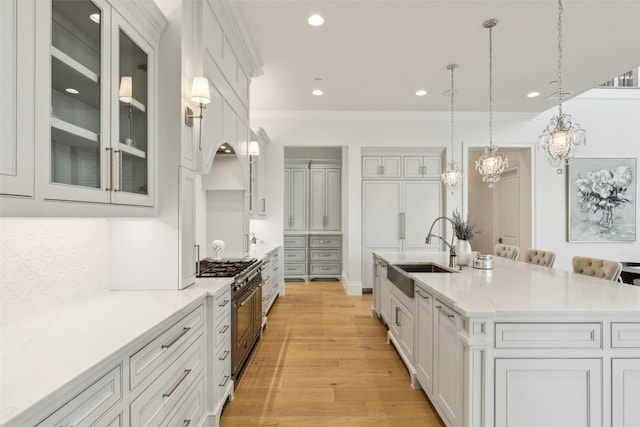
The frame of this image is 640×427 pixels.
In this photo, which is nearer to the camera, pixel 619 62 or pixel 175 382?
pixel 175 382

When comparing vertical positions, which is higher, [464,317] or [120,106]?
[120,106]

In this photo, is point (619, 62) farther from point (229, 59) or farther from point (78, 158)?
point (78, 158)

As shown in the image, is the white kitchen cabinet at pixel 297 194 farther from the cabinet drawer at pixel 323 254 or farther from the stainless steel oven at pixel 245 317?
the stainless steel oven at pixel 245 317

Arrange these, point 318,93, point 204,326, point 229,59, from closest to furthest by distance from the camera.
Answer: point 204,326, point 229,59, point 318,93

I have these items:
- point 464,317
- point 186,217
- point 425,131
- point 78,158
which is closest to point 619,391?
point 464,317

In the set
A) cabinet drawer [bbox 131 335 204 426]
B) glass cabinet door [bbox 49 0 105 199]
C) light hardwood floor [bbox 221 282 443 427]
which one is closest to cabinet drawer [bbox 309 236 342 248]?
light hardwood floor [bbox 221 282 443 427]

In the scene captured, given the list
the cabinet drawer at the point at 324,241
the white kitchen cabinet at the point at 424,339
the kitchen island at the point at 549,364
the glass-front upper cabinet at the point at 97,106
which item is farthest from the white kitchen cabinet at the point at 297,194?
the kitchen island at the point at 549,364

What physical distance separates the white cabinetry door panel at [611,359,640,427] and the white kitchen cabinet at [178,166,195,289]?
2.44 meters

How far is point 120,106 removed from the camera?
1.54 metres

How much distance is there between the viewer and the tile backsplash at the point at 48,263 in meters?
1.33

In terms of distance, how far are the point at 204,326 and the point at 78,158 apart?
118 centimetres

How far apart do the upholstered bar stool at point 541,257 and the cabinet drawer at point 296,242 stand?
4016mm

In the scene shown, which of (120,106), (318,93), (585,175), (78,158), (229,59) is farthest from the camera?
(585,175)

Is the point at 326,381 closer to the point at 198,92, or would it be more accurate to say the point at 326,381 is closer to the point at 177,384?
the point at 177,384
